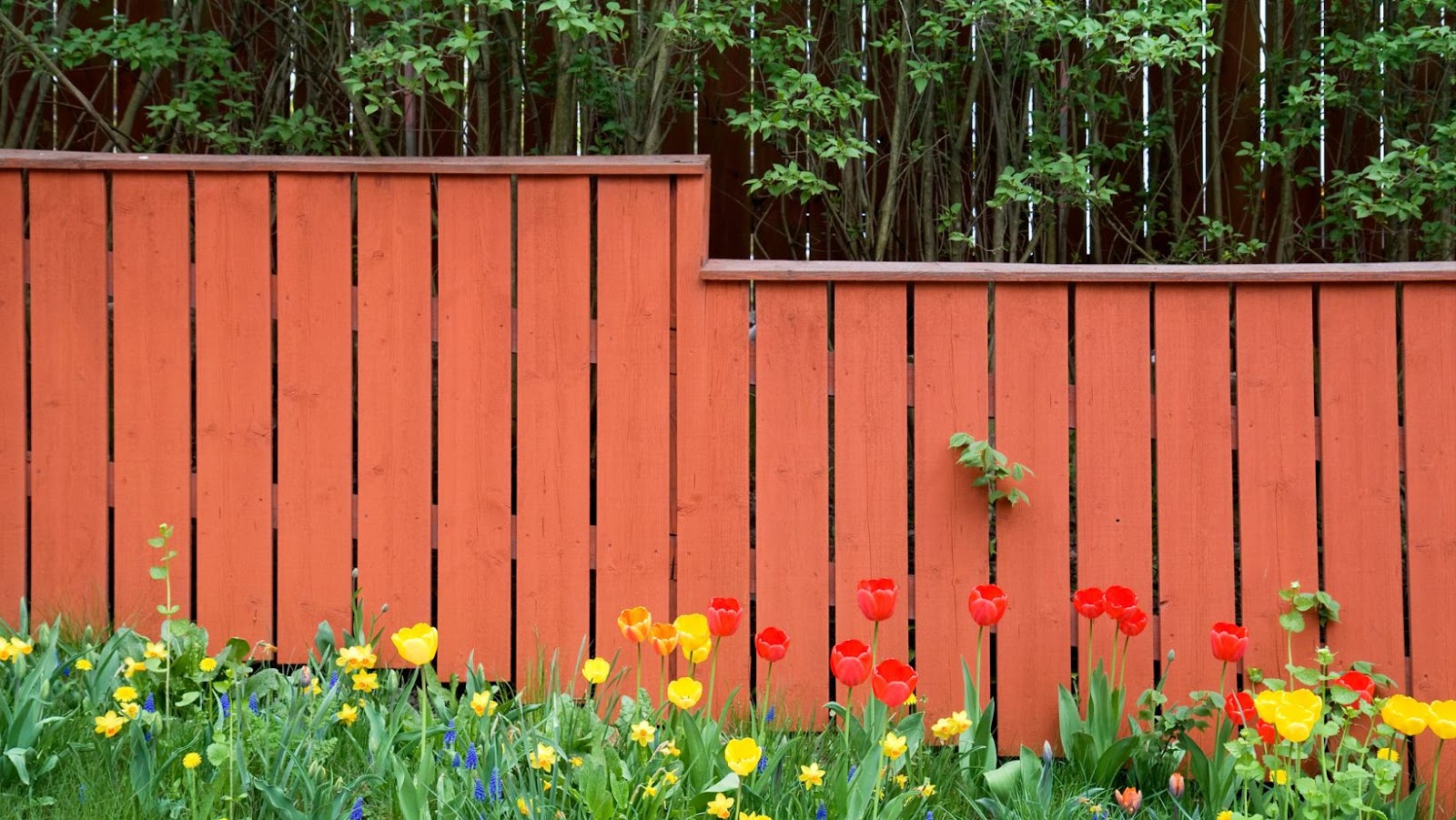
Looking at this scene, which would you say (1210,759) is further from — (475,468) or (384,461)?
(384,461)

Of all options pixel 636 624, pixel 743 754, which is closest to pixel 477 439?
pixel 636 624

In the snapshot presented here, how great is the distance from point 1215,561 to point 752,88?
2.28 m

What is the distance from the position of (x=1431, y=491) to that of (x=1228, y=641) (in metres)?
0.81

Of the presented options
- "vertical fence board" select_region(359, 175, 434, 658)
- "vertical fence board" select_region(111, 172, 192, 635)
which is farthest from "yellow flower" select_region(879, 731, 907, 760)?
"vertical fence board" select_region(111, 172, 192, 635)

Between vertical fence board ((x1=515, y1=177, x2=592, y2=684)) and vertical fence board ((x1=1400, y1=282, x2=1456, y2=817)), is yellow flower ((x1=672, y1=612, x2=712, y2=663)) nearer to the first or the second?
vertical fence board ((x1=515, y1=177, x2=592, y2=684))

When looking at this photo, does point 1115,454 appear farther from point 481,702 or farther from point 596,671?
point 481,702

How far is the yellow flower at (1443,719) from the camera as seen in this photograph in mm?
2479

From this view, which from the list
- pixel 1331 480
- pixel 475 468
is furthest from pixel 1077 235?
pixel 475 468

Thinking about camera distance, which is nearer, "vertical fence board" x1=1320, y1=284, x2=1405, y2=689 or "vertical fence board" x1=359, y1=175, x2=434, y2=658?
"vertical fence board" x1=1320, y1=284, x2=1405, y2=689

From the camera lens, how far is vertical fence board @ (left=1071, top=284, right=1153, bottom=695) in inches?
136

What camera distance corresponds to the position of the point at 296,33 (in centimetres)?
459

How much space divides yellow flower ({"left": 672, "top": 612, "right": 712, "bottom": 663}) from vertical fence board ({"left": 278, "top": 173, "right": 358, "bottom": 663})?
4.30 ft

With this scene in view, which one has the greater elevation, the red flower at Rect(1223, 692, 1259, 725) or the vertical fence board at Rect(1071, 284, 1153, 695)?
the vertical fence board at Rect(1071, 284, 1153, 695)

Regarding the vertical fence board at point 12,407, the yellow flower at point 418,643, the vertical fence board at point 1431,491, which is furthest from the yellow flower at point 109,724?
the vertical fence board at point 1431,491
